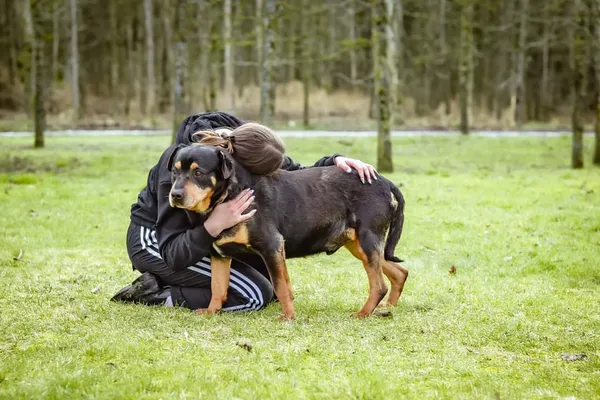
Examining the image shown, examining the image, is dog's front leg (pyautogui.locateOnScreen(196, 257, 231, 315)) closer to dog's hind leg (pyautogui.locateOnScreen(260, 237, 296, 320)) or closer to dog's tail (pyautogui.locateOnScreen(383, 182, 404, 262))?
dog's hind leg (pyautogui.locateOnScreen(260, 237, 296, 320))

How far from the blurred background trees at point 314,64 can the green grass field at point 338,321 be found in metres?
22.5

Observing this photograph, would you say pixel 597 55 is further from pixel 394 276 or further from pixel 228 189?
pixel 228 189

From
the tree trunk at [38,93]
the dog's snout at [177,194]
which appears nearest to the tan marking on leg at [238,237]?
the dog's snout at [177,194]

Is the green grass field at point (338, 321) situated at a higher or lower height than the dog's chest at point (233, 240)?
lower

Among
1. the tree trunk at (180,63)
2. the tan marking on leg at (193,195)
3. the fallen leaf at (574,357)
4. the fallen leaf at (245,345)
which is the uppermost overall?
the tree trunk at (180,63)

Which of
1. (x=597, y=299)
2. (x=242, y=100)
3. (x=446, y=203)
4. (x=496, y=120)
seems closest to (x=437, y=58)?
(x=496, y=120)

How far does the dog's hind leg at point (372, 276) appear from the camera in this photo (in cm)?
642

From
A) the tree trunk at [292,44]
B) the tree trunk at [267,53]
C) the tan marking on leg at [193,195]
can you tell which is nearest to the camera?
the tan marking on leg at [193,195]

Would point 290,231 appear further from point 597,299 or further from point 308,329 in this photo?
point 597,299

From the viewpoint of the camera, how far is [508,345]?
5.89 m

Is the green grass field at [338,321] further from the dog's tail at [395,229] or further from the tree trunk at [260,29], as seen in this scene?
the tree trunk at [260,29]

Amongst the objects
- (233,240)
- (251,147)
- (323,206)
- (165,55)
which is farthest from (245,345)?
(165,55)

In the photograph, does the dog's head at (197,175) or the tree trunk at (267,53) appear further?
A: the tree trunk at (267,53)

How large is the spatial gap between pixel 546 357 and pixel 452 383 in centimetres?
108
